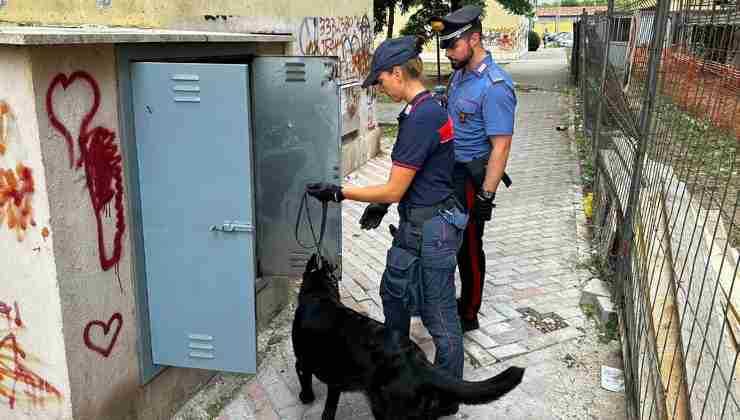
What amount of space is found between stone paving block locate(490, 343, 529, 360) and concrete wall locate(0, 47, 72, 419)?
95.4 inches

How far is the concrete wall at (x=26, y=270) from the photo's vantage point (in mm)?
2381

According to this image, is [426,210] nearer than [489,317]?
Yes

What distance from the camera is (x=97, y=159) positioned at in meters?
2.74

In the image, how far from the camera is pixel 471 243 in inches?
156

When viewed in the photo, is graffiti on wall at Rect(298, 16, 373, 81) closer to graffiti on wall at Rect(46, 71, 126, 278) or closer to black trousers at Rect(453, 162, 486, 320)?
black trousers at Rect(453, 162, 486, 320)

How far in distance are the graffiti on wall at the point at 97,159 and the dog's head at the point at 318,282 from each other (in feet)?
3.02

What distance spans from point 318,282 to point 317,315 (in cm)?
22

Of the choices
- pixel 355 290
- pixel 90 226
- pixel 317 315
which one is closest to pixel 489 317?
pixel 355 290

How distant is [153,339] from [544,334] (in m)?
2.49

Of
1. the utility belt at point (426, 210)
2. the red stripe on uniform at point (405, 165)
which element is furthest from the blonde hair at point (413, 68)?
the utility belt at point (426, 210)

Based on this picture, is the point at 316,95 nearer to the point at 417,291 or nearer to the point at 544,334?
the point at 417,291

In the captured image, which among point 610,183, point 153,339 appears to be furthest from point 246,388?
point 610,183

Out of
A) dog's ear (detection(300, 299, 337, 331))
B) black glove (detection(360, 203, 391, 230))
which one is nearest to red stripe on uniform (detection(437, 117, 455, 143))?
black glove (detection(360, 203, 391, 230))

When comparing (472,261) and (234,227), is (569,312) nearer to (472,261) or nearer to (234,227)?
(472,261)
